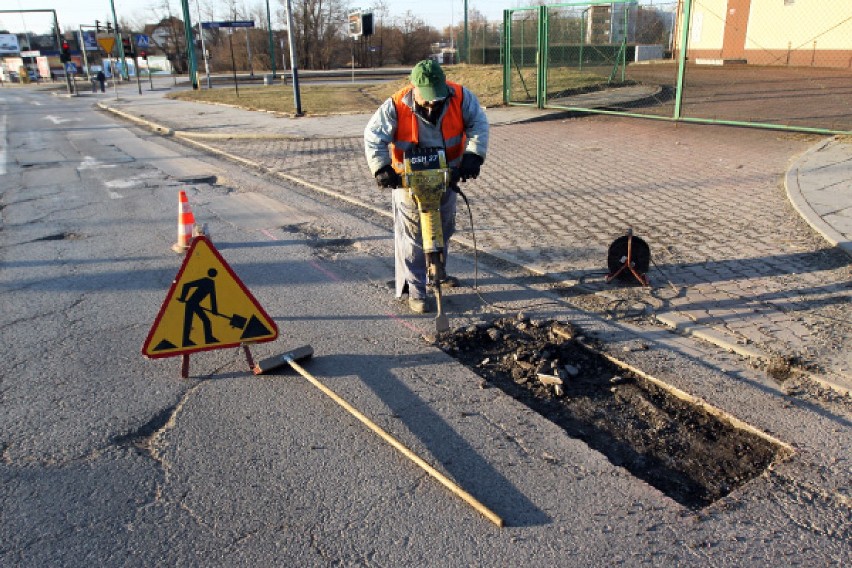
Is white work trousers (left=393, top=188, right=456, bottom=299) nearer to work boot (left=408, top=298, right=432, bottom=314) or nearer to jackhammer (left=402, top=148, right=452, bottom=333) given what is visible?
work boot (left=408, top=298, right=432, bottom=314)

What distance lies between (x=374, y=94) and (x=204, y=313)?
24.7 metres

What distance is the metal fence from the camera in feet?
46.8

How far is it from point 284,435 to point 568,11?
1509 centimetres

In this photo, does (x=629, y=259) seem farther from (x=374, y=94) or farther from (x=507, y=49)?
(x=374, y=94)

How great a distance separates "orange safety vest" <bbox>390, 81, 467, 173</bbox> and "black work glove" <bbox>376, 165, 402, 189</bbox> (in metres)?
0.14

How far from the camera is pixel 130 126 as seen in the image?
2130cm

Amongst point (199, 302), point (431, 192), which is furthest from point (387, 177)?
point (199, 302)

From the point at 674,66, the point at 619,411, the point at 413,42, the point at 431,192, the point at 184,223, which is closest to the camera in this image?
the point at 619,411

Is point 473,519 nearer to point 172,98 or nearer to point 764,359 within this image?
point 764,359

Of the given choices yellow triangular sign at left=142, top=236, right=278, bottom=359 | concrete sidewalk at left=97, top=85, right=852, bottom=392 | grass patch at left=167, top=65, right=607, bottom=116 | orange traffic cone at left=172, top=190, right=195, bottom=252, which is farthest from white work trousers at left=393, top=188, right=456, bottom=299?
grass patch at left=167, top=65, right=607, bottom=116

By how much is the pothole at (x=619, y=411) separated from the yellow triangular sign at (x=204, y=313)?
1.38 meters

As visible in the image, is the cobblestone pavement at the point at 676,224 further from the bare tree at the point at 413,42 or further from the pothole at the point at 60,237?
the bare tree at the point at 413,42

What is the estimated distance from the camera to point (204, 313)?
414 cm

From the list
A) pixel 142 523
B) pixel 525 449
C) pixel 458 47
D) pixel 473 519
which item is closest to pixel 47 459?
pixel 142 523
